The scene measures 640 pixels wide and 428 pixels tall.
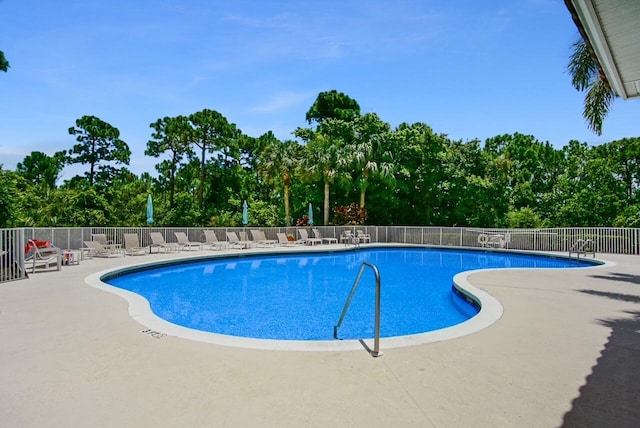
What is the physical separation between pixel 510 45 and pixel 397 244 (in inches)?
472

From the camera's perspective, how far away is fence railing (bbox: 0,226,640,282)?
9.14m

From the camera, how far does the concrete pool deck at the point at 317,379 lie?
2912mm

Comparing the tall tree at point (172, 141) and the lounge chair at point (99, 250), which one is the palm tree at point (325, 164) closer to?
the tall tree at point (172, 141)

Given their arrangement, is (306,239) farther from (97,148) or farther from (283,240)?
(97,148)

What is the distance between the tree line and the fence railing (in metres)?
3.07

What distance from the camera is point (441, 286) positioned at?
1121 centimetres

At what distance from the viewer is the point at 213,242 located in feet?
60.3

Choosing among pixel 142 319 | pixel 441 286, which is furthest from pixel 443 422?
pixel 441 286

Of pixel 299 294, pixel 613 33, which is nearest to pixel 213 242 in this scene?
pixel 299 294

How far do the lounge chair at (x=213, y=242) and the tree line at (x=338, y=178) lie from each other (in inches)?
293

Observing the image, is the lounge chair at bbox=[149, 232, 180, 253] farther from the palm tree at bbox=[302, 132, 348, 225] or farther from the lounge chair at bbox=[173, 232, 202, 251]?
the palm tree at bbox=[302, 132, 348, 225]

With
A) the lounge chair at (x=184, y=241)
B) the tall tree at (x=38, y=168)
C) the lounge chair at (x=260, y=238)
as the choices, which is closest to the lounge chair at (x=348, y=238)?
the lounge chair at (x=260, y=238)

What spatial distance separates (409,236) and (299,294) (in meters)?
14.6

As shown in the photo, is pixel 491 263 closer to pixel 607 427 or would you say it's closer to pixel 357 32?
pixel 357 32
